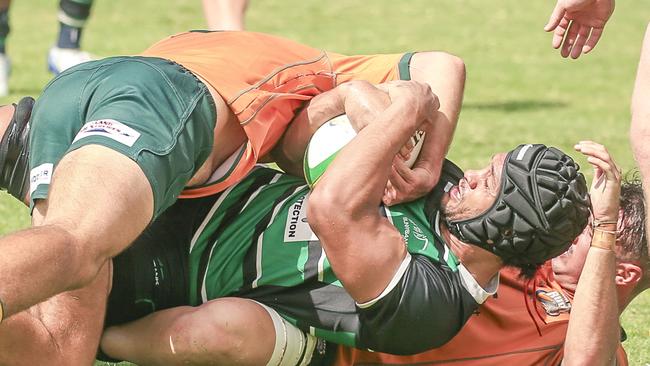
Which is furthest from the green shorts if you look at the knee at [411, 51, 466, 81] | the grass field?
the grass field

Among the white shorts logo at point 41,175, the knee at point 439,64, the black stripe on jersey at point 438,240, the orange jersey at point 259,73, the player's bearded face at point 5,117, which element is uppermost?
the knee at point 439,64

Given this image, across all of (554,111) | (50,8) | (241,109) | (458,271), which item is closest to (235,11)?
(241,109)

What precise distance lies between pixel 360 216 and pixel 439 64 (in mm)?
1164

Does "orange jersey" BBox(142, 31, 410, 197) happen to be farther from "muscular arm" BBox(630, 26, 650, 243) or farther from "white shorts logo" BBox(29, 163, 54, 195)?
"muscular arm" BBox(630, 26, 650, 243)

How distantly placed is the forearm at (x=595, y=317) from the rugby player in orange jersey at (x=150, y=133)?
0.65 meters

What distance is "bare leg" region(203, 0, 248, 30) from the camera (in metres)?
6.54

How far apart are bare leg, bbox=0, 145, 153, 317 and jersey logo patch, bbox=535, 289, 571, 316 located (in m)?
1.62

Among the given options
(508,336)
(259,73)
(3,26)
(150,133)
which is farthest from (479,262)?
(3,26)

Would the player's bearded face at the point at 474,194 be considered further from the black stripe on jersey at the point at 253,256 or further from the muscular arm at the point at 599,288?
the black stripe on jersey at the point at 253,256

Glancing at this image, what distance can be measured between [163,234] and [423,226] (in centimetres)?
93

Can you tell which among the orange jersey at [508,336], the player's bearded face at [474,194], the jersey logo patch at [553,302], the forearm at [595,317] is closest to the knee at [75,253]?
the orange jersey at [508,336]

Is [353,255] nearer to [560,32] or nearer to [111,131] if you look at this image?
[111,131]

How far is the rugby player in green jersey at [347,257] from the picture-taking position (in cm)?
387

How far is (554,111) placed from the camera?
401 inches
